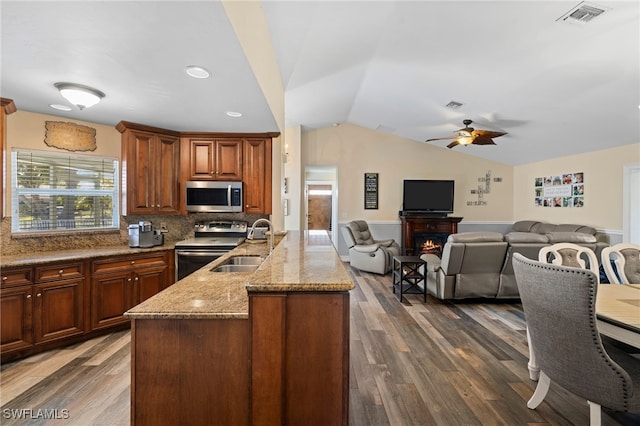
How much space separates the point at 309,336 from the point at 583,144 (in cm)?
640

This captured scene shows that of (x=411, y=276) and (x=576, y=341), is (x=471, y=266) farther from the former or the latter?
(x=576, y=341)

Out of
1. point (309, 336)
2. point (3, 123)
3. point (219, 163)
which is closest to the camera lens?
point (309, 336)

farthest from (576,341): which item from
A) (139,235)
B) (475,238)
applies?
(139,235)

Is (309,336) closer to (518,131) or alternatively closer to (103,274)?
(103,274)

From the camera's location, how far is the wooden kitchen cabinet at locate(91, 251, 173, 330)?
9.41ft

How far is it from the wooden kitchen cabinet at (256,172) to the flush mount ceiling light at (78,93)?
5.54 ft

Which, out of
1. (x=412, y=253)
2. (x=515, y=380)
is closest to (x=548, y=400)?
(x=515, y=380)

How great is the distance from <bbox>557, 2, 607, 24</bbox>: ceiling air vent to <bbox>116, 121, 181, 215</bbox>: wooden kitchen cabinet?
13.6 ft

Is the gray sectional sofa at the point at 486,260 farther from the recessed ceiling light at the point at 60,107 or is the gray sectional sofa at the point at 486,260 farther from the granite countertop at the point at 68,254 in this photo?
the recessed ceiling light at the point at 60,107

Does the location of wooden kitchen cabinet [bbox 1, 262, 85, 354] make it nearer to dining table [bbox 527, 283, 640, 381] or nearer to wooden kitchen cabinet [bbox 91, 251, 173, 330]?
wooden kitchen cabinet [bbox 91, 251, 173, 330]

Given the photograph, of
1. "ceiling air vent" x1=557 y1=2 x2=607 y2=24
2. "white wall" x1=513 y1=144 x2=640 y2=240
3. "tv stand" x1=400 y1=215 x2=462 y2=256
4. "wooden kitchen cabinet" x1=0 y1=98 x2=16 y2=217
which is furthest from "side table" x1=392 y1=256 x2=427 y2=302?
"wooden kitchen cabinet" x1=0 y1=98 x2=16 y2=217

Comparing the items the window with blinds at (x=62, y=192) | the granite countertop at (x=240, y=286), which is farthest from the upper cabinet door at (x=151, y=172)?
the granite countertop at (x=240, y=286)

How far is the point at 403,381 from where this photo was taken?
2.25 meters

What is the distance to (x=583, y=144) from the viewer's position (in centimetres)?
525
